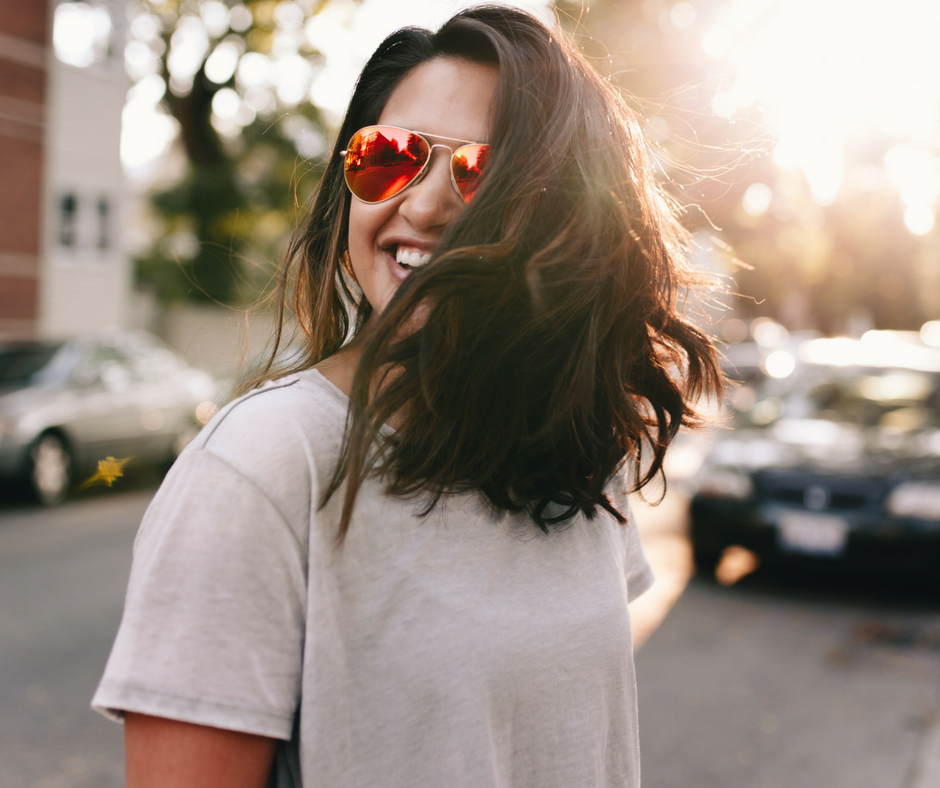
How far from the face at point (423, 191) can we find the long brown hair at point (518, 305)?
4cm

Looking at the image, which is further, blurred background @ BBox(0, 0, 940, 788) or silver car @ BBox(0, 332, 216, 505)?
silver car @ BBox(0, 332, 216, 505)

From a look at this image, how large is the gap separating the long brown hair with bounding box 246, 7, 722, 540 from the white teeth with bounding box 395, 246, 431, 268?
13 centimetres

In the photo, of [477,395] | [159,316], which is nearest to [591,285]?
[477,395]

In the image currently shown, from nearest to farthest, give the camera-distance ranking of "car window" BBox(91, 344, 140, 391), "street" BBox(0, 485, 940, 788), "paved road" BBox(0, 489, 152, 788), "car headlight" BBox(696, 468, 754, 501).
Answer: "paved road" BBox(0, 489, 152, 788), "street" BBox(0, 485, 940, 788), "car headlight" BBox(696, 468, 754, 501), "car window" BBox(91, 344, 140, 391)

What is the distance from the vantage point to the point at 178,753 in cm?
95

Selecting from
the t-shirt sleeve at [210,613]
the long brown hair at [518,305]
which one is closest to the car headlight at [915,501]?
the long brown hair at [518,305]

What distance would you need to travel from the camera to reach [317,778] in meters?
1.02

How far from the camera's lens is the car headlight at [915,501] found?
19.6 ft

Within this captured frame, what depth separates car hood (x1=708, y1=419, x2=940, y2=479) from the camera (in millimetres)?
6227

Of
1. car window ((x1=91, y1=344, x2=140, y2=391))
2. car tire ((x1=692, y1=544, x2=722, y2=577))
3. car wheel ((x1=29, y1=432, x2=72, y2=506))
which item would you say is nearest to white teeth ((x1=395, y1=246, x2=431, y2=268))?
car tire ((x1=692, y1=544, x2=722, y2=577))

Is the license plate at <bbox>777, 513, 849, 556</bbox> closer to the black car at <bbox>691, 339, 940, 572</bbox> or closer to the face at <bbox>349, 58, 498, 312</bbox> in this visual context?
the black car at <bbox>691, 339, 940, 572</bbox>

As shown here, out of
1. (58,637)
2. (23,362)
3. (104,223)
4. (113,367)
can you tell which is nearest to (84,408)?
(23,362)

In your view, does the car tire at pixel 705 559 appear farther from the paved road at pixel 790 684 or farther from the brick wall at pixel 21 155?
the brick wall at pixel 21 155

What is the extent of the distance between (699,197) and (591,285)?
100cm
